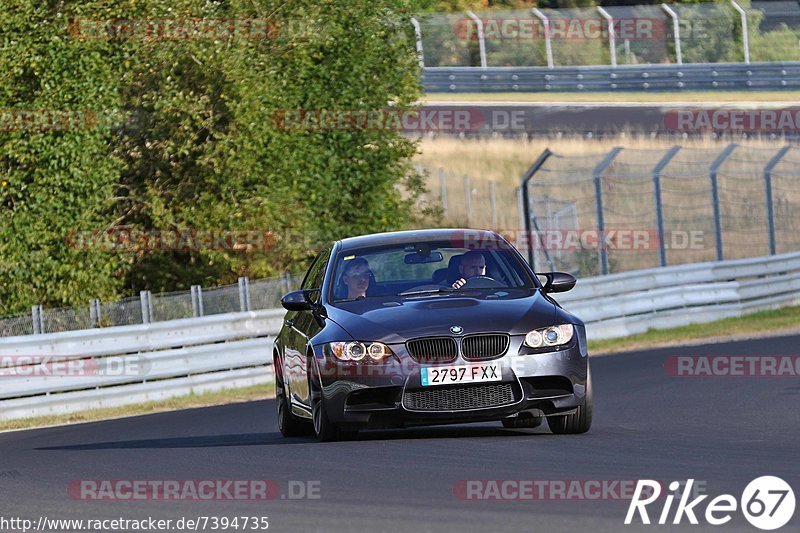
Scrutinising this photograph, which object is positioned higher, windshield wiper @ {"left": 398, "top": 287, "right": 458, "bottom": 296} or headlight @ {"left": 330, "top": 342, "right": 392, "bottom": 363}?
windshield wiper @ {"left": 398, "top": 287, "right": 458, "bottom": 296}

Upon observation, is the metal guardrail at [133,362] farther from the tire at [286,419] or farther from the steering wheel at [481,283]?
the steering wheel at [481,283]

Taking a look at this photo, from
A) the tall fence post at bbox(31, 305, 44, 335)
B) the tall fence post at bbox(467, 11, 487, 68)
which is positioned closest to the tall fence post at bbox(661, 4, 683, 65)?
the tall fence post at bbox(467, 11, 487, 68)

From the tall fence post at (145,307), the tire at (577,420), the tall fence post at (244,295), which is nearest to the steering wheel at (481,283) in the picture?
the tire at (577,420)

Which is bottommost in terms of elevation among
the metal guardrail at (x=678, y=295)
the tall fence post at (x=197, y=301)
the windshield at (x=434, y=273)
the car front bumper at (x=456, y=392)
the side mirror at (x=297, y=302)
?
the metal guardrail at (x=678, y=295)

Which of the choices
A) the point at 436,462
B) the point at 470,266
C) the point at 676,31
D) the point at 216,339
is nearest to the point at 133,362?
the point at 216,339

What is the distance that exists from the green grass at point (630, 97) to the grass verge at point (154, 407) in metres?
24.9

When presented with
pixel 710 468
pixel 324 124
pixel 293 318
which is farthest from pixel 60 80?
pixel 710 468

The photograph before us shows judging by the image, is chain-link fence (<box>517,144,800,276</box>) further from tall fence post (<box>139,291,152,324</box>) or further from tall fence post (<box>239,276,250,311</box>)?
tall fence post (<box>139,291,152,324</box>)

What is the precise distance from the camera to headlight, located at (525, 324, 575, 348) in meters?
10.6

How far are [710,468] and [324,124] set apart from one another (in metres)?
19.0

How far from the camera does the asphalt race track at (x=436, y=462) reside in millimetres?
7504

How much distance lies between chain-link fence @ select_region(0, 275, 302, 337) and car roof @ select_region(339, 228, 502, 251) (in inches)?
316

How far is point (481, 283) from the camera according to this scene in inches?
461

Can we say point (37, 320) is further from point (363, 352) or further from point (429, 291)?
point (363, 352)
